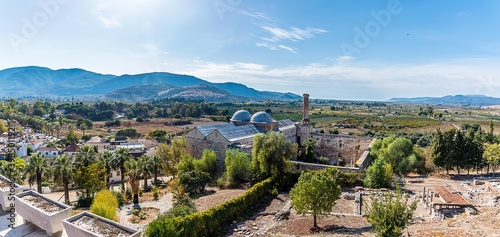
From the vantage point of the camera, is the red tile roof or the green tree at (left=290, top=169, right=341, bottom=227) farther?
the red tile roof

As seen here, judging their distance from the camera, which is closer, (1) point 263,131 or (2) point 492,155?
(2) point 492,155

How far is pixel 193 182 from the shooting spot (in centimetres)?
3072

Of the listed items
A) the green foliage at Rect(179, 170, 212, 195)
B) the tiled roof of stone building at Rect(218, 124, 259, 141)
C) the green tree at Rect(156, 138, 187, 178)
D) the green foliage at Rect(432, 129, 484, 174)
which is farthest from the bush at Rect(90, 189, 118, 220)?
the green foliage at Rect(432, 129, 484, 174)

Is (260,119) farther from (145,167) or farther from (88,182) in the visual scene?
(88,182)

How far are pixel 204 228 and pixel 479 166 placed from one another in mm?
36989

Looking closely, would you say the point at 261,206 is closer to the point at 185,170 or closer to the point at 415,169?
the point at 185,170

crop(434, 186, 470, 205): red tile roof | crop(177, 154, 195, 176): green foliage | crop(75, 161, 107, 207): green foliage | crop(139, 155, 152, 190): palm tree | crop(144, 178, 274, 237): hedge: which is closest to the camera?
crop(144, 178, 274, 237): hedge

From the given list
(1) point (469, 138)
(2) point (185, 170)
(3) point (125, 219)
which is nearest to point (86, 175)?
(3) point (125, 219)

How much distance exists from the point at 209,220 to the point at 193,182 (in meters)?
10.7

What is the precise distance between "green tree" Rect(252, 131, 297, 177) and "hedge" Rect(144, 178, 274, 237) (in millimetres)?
2109

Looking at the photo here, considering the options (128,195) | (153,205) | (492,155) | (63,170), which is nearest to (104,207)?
(153,205)

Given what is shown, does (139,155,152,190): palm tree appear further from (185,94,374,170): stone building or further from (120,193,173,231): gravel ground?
(185,94,374,170): stone building

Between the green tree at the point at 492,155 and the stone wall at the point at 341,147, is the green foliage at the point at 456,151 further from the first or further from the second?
the stone wall at the point at 341,147

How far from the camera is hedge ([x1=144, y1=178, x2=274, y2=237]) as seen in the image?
16328mm
